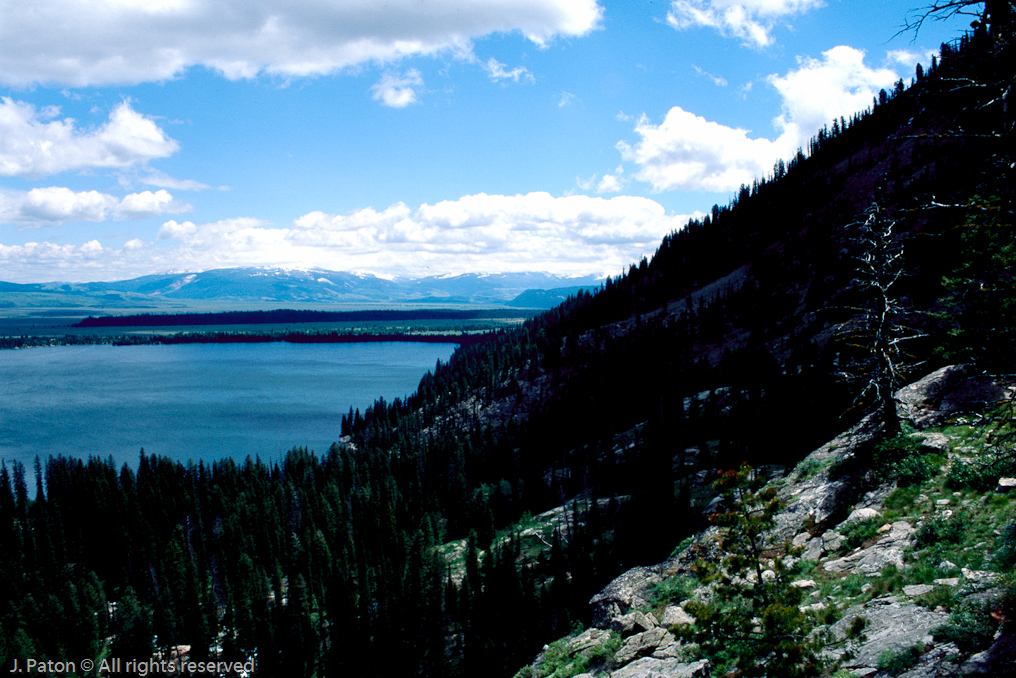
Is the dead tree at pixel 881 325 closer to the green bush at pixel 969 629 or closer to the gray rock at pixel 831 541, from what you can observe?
the gray rock at pixel 831 541

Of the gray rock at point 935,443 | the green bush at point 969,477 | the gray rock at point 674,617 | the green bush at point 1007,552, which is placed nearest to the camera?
the green bush at point 1007,552

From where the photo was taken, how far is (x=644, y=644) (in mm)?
25984

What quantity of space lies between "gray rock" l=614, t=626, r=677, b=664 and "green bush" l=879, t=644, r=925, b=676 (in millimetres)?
11781

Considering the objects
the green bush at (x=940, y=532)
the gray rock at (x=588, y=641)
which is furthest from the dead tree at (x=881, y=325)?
the gray rock at (x=588, y=641)

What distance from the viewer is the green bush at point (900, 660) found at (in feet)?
45.8

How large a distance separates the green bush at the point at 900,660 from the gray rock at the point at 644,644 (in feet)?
38.7

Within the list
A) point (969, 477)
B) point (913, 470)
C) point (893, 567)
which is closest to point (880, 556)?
point (893, 567)

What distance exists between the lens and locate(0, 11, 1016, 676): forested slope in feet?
232

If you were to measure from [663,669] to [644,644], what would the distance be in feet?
12.3

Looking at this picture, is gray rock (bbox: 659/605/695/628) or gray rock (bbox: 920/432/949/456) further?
gray rock (bbox: 659/605/695/628)

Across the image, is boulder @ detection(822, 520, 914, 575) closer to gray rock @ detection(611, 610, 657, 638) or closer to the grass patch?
the grass patch

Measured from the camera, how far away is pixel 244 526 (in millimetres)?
118812

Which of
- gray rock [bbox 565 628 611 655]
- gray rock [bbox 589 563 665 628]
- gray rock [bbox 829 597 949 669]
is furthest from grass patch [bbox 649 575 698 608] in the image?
gray rock [bbox 829 597 949 669]

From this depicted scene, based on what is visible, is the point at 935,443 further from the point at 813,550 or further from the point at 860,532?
the point at 813,550
